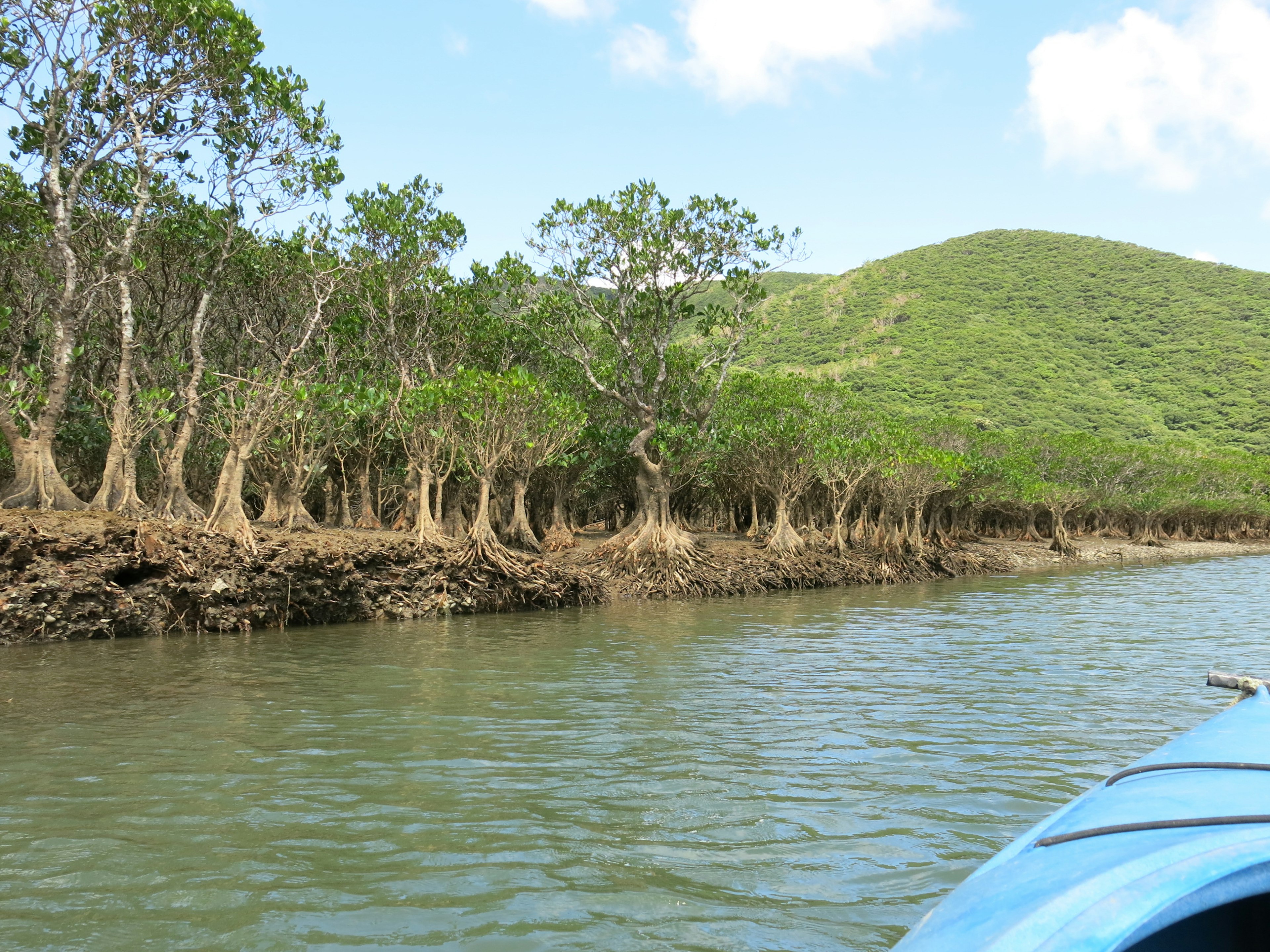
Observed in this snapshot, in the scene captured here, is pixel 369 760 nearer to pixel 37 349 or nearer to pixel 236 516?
pixel 236 516

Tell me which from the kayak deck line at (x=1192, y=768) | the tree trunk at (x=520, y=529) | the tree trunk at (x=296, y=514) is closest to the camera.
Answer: the kayak deck line at (x=1192, y=768)

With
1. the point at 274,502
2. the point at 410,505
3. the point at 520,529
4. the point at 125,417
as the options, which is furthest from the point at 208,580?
the point at 520,529

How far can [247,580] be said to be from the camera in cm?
1764

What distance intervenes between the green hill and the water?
1986 inches

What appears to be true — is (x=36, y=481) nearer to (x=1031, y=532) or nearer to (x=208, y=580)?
(x=208, y=580)

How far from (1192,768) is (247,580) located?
17096 mm

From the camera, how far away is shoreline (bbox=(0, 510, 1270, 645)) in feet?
50.8

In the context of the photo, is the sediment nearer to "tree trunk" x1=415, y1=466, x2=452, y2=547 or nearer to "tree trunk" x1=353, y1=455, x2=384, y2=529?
"tree trunk" x1=415, y1=466, x2=452, y2=547

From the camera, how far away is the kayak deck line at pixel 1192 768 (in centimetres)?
395

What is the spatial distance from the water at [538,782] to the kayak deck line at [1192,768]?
56.7 inches

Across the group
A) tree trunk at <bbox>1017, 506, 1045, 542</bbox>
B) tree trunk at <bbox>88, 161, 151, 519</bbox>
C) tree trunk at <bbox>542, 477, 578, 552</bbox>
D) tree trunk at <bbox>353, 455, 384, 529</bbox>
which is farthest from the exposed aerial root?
tree trunk at <bbox>1017, 506, 1045, 542</bbox>

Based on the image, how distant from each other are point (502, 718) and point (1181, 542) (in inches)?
2340

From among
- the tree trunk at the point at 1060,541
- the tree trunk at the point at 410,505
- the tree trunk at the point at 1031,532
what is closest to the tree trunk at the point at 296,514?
the tree trunk at the point at 410,505

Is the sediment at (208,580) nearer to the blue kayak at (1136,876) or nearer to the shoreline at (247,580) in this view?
the shoreline at (247,580)
